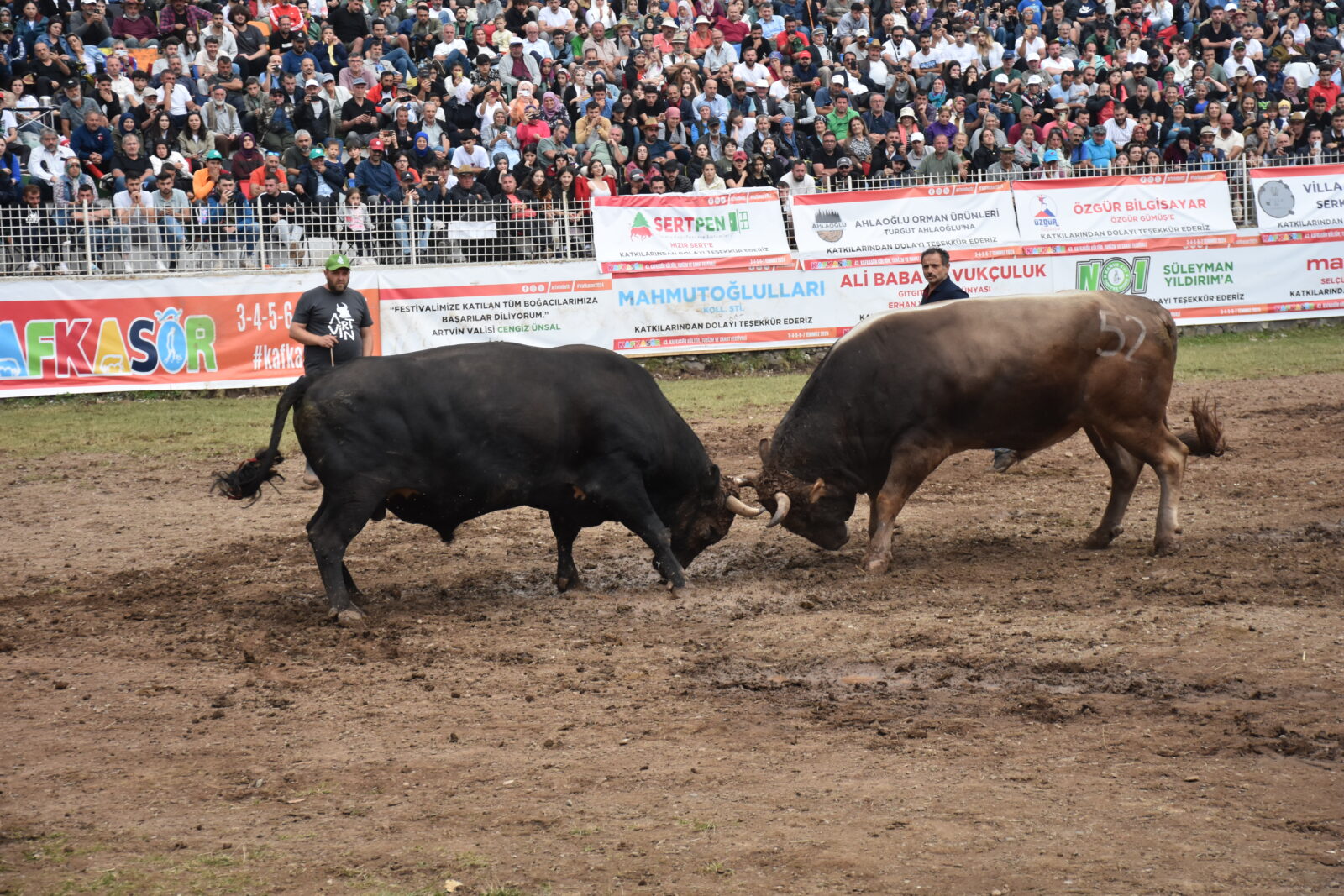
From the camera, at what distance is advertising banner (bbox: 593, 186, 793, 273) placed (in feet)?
60.1

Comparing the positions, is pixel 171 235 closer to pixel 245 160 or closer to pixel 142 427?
pixel 245 160

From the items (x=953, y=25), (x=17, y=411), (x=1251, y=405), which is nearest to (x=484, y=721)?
(x=1251, y=405)

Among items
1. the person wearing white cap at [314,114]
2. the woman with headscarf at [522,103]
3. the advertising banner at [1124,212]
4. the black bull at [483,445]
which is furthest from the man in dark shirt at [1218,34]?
the black bull at [483,445]

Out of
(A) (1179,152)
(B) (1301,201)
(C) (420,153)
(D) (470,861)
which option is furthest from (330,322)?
(A) (1179,152)

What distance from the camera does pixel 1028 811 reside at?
502cm

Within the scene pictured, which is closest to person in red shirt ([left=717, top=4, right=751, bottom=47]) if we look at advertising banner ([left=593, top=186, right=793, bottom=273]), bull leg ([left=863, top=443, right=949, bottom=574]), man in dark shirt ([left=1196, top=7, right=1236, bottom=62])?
advertising banner ([left=593, top=186, right=793, bottom=273])

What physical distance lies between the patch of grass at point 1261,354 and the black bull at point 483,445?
1004 cm

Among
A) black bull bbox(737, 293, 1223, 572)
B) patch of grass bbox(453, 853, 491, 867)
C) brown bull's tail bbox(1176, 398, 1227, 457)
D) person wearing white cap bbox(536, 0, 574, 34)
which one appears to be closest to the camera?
patch of grass bbox(453, 853, 491, 867)

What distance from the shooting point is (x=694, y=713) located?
6.31 m

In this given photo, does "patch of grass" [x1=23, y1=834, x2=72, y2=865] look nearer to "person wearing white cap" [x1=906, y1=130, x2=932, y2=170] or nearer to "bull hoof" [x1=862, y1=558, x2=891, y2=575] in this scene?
"bull hoof" [x1=862, y1=558, x2=891, y2=575]

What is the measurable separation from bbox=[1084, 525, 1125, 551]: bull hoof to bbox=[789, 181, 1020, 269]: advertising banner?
9903 millimetres

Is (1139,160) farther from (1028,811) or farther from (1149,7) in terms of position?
(1028,811)

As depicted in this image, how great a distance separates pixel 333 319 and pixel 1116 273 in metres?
12.7

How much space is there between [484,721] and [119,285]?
12.5 metres
